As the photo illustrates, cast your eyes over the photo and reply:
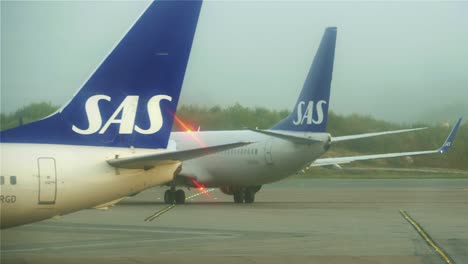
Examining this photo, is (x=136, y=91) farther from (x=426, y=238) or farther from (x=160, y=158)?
(x=426, y=238)

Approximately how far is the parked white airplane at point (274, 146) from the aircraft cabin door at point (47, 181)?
831 inches

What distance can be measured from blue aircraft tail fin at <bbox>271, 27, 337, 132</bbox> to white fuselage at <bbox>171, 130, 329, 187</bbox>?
0.45 meters

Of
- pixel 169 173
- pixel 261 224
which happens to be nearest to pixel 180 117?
pixel 261 224

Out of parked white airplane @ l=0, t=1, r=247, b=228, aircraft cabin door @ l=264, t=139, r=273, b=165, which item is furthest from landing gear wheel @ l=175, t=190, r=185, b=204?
parked white airplane @ l=0, t=1, r=247, b=228

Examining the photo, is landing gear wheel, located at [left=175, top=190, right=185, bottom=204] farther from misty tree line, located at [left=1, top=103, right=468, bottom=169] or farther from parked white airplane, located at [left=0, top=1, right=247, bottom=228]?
parked white airplane, located at [left=0, top=1, right=247, bottom=228]

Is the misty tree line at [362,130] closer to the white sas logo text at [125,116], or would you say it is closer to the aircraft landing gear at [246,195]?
the aircraft landing gear at [246,195]

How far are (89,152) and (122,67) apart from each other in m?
1.55

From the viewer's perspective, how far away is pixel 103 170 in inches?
631

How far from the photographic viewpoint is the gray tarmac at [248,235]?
1903 cm

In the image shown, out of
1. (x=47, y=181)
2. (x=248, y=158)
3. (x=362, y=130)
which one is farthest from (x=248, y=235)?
(x=362, y=130)

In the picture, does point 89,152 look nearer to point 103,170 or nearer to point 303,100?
point 103,170

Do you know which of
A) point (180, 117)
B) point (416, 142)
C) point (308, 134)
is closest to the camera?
point (308, 134)

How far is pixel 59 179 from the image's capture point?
1557cm

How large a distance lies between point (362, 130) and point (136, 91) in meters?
41.4
